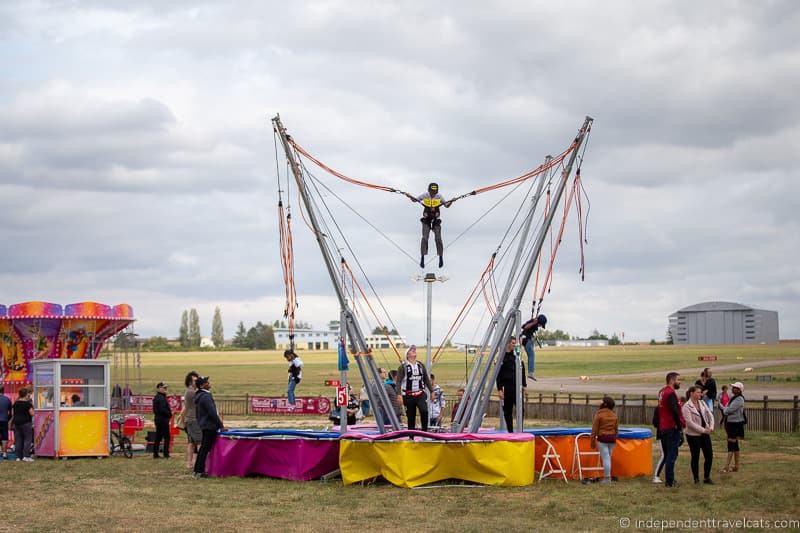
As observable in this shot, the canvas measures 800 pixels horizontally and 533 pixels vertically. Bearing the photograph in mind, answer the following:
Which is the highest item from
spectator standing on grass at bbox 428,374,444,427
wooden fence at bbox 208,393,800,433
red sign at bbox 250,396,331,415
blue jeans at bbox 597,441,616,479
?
spectator standing on grass at bbox 428,374,444,427

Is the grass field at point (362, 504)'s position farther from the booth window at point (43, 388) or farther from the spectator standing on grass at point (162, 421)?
the booth window at point (43, 388)

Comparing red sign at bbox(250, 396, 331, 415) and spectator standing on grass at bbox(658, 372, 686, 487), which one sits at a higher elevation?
spectator standing on grass at bbox(658, 372, 686, 487)

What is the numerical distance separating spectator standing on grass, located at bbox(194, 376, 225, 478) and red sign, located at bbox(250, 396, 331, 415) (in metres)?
23.6

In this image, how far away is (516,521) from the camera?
1343cm

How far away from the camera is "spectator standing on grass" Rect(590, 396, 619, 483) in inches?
674

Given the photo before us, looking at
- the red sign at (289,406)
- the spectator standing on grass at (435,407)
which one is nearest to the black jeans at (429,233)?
the spectator standing on grass at (435,407)

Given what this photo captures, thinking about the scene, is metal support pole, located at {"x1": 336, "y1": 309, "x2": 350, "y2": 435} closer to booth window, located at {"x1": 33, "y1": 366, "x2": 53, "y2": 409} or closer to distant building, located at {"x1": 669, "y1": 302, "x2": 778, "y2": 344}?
booth window, located at {"x1": 33, "y1": 366, "x2": 53, "y2": 409}

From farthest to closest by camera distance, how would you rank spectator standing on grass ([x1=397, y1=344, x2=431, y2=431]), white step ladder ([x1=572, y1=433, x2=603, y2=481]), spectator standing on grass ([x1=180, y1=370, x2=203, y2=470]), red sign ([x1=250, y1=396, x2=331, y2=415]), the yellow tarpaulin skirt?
red sign ([x1=250, y1=396, x2=331, y2=415]), spectator standing on grass ([x1=180, y1=370, x2=203, y2=470]), spectator standing on grass ([x1=397, y1=344, x2=431, y2=431]), white step ladder ([x1=572, y1=433, x2=603, y2=481]), the yellow tarpaulin skirt

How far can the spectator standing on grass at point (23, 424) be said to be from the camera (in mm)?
22500

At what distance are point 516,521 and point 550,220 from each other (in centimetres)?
675

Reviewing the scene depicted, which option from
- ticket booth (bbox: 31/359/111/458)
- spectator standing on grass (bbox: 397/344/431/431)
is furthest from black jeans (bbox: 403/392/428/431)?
ticket booth (bbox: 31/359/111/458)

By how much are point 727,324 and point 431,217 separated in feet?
496

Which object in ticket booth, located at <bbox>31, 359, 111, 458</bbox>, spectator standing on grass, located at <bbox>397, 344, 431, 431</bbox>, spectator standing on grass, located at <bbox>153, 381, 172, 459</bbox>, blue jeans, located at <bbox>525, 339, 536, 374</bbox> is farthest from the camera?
ticket booth, located at <bbox>31, 359, 111, 458</bbox>

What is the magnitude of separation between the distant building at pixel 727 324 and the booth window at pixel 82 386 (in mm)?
147127
